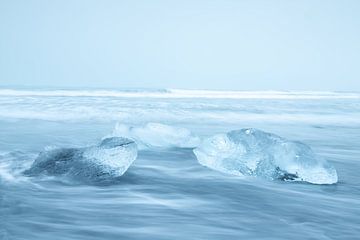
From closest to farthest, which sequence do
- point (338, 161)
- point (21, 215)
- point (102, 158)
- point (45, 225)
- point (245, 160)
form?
point (45, 225)
point (21, 215)
point (102, 158)
point (245, 160)
point (338, 161)

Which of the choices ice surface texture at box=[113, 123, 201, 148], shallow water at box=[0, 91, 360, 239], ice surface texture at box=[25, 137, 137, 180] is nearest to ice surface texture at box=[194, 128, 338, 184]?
shallow water at box=[0, 91, 360, 239]

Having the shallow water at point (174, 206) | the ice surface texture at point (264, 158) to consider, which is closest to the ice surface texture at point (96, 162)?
the shallow water at point (174, 206)

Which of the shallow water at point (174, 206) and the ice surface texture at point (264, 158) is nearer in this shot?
the shallow water at point (174, 206)

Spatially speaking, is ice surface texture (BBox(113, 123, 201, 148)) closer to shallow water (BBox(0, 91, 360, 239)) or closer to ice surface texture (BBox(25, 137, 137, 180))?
shallow water (BBox(0, 91, 360, 239))

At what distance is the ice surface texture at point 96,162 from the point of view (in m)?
3.84

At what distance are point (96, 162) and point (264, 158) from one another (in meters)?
1.77

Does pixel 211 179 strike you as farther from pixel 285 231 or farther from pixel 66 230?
pixel 66 230

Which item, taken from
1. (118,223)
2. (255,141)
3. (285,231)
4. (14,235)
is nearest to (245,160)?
(255,141)

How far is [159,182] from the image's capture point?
12.8 feet

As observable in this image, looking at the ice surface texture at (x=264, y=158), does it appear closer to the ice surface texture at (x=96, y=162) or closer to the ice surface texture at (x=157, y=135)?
the ice surface texture at (x=96, y=162)

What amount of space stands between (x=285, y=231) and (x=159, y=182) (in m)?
1.65

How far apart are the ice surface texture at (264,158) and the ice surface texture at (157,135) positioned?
3.98 ft

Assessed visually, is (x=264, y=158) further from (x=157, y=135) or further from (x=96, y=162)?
(x=157, y=135)

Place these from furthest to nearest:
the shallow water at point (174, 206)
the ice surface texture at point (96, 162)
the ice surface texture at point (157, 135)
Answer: the ice surface texture at point (157, 135), the ice surface texture at point (96, 162), the shallow water at point (174, 206)
